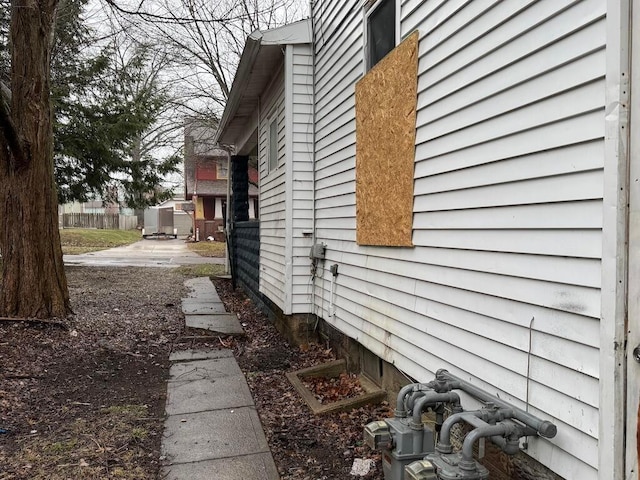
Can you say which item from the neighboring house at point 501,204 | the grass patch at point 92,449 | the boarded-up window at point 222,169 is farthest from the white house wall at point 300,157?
the boarded-up window at point 222,169

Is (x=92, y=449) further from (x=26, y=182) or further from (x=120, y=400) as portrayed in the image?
(x=26, y=182)

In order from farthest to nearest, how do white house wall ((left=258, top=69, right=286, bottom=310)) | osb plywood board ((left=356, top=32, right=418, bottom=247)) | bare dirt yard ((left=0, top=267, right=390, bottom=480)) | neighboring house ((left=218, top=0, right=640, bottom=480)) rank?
white house wall ((left=258, top=69, right=286, bottom=310)), osb plywood board ((left=356, top=32, right=418, bottom=247)), bare dirt yard ((left=0, top=267, right=390, bottom=480)), neighboring house ((left=218, top=0, right=640, bottom=480))

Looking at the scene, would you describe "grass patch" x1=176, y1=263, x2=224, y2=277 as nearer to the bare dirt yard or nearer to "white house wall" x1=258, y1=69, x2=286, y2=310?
the bare dirt yard

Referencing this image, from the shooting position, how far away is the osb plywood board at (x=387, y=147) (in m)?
3.77

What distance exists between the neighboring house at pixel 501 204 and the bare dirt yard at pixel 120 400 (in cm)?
79

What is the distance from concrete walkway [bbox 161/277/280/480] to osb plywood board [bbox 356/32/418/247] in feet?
5.74

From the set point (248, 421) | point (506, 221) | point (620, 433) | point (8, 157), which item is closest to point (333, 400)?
point (248, 421)

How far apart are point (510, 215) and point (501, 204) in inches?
3.8

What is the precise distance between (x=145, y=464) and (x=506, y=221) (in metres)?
2.67

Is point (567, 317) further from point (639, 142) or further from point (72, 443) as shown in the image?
point (72, 443)

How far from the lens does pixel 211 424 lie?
13.4 ft

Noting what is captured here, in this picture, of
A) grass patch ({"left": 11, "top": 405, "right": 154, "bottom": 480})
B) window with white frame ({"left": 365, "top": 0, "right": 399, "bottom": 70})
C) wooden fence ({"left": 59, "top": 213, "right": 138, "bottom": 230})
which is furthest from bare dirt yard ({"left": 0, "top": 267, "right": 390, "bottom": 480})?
wooden fence ({"left": 59, "top": 213, "right": 138, "bottom": 230})

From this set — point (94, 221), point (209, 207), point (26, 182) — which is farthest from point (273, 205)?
point (94, 221)

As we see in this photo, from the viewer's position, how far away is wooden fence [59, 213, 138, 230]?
4552 cm
